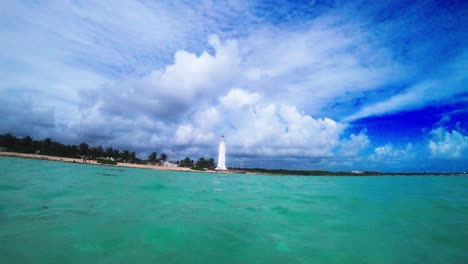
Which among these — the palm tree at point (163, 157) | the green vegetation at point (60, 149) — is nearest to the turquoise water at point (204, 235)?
the green vegetation at point (60, 149)

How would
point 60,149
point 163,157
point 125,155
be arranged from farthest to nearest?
point 163,157
point 125,155
point 60,149

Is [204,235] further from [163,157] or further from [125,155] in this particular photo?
[163,157]

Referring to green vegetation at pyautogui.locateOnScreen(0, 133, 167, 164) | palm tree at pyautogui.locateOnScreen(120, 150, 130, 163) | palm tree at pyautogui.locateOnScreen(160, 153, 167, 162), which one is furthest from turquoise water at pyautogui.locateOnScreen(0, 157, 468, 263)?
palm tree at pyautogui.locateOnScreen(160, 153, 167, 162)

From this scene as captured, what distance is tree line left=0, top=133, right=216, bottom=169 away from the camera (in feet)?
350

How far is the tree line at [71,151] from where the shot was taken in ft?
350

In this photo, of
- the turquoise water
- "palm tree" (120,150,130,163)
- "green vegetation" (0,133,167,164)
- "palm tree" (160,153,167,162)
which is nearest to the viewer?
the turquoise water

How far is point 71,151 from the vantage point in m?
123

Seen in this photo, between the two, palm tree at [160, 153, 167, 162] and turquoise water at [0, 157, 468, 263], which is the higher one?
palm tree at [160, 153, 167, 162]

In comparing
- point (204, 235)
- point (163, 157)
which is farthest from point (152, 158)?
point (204, 235)

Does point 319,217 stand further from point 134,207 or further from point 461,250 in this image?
point 134,207

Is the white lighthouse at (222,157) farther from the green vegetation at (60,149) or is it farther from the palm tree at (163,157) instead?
Answer: the green vegetation at (60,149)

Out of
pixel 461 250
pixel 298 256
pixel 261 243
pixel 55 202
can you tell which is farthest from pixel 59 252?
pixel 461 250

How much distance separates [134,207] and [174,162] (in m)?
157

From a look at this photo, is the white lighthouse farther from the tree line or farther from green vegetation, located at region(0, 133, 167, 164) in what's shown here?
green vegetation, located at region(0, 133, 167, 164)
